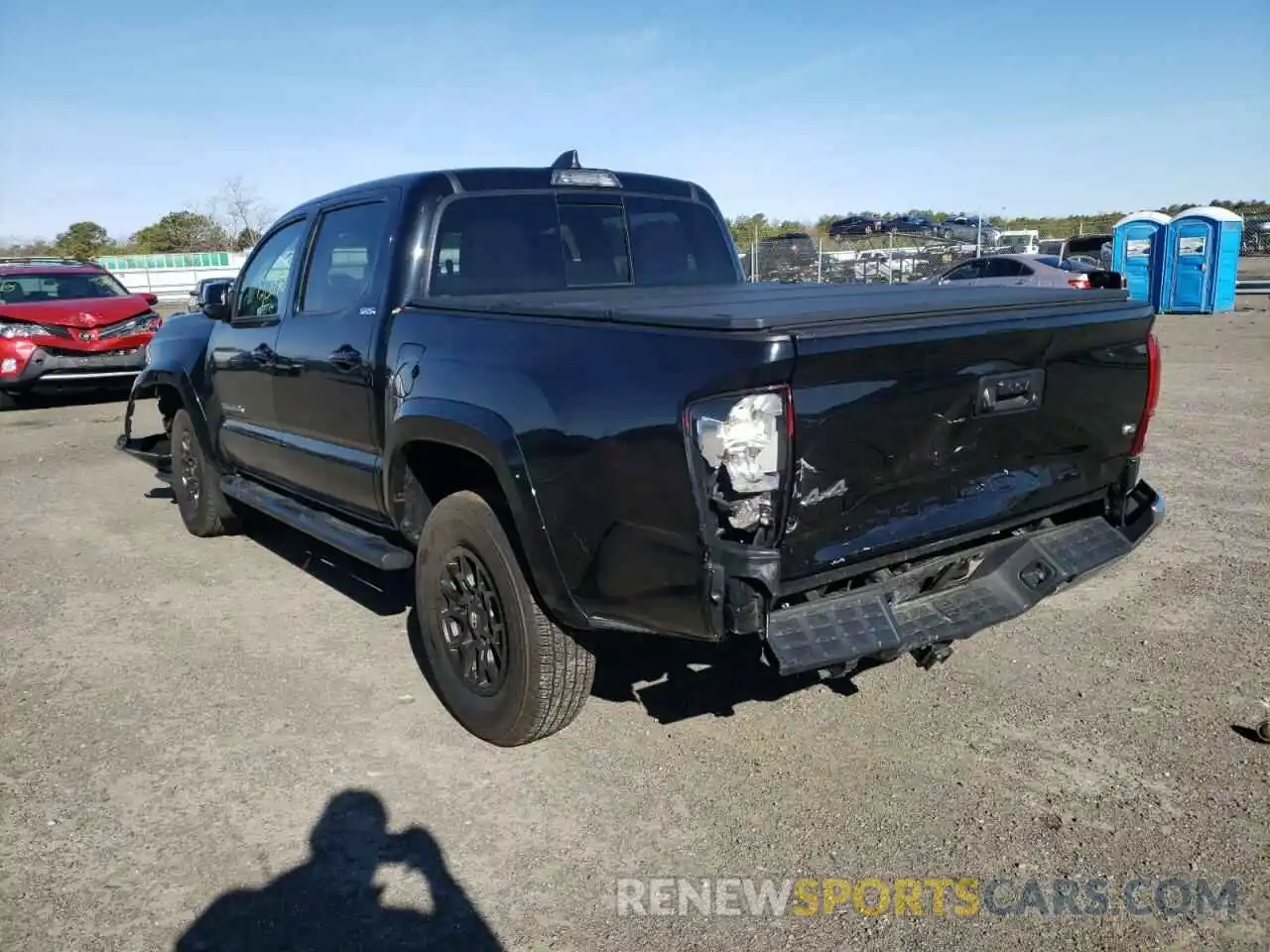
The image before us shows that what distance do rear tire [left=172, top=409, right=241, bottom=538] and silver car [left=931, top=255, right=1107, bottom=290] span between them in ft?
44.4

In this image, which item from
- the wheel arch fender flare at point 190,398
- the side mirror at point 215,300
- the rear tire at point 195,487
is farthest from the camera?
the rear tire at point 195,487

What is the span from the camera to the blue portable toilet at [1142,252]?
22156 millimetres

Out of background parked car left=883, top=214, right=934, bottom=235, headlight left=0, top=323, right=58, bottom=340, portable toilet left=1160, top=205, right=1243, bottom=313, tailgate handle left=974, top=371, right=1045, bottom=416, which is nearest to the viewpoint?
tailgate handle left=974, top=371, right=1045, bottom=416

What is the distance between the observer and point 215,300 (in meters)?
5.77

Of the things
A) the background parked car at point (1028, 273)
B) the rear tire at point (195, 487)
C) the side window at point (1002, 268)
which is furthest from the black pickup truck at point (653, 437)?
the side window at point (1002, 268)

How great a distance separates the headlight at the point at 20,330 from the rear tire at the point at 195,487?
6.81 meters

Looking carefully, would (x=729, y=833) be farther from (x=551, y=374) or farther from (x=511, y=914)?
(x=551, y=374)

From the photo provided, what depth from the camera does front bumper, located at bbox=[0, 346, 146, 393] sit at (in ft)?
40.2

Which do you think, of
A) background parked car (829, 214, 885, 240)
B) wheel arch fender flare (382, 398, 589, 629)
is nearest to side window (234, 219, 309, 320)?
wheel arch fender flare (382, 398, 589, 629)

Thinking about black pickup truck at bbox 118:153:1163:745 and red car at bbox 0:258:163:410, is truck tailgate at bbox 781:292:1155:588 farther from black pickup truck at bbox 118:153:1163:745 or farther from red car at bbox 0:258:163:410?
red car at bbox 0:258:163:410

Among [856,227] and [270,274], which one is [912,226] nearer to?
[856,227]

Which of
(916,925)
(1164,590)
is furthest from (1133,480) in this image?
(916,925)
